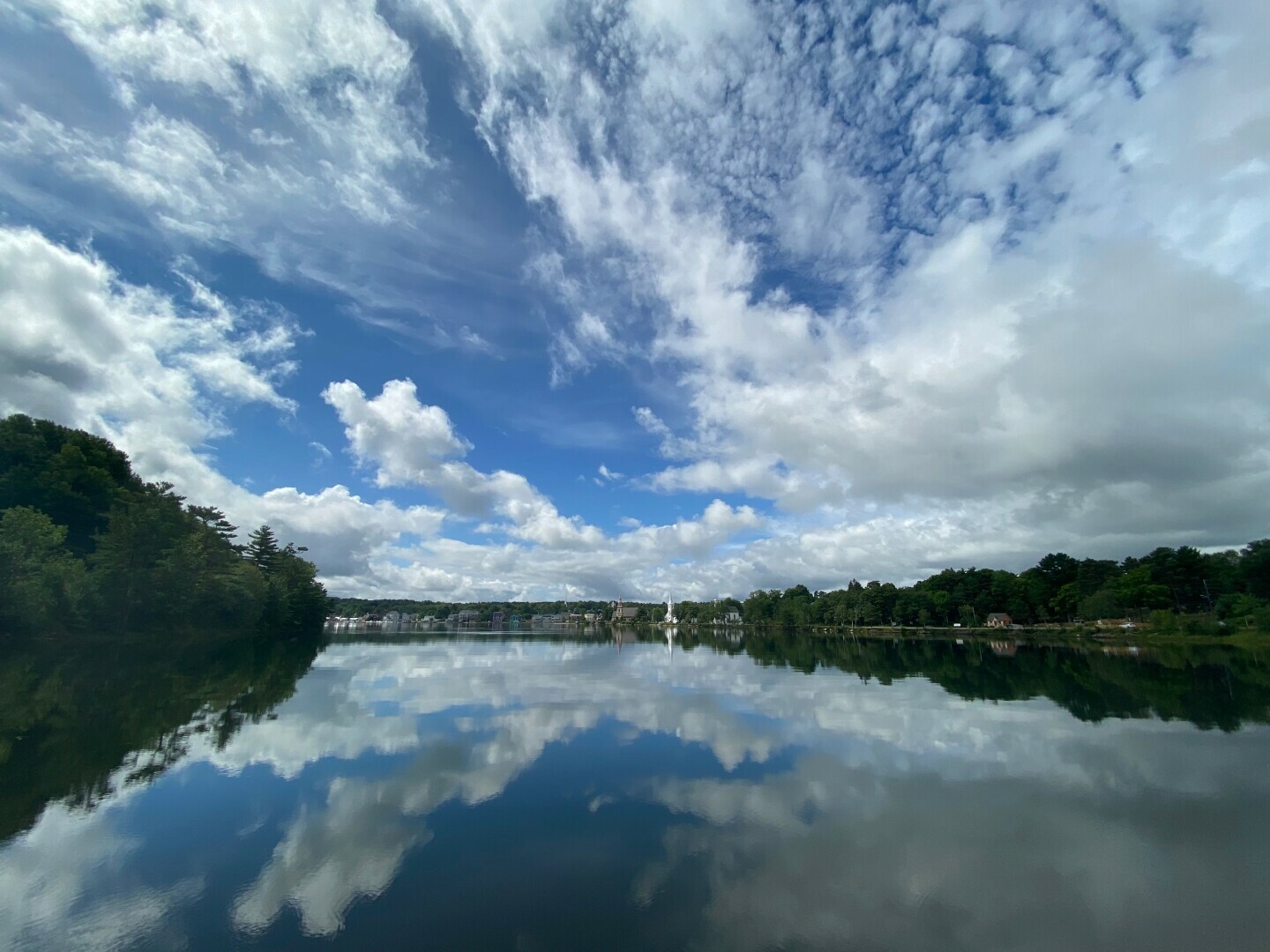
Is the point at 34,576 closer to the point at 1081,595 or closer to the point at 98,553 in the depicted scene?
the point at 98,553

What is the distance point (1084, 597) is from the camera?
92.4 metres

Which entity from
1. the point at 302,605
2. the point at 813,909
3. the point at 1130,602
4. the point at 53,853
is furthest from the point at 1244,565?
the point at 302,605

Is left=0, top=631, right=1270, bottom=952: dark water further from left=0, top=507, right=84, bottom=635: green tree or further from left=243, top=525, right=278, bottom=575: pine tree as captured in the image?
left=243, top=525, right=278, bottom=575: pine tree

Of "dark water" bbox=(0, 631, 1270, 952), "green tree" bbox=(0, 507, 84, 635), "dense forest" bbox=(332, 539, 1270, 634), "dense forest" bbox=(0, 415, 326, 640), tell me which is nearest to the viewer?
"dark water" bbox=(0, 631, 1270, 952)

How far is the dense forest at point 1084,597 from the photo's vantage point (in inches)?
2591

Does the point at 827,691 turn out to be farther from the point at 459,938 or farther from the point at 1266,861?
the point at 459,938

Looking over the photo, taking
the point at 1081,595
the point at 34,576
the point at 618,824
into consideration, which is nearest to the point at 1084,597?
the point at 1081,595

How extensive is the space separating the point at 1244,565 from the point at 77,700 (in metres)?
105

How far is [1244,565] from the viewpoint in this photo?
68.2 m

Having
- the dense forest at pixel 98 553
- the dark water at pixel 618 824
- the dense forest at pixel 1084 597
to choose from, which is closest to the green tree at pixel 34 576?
the dense forest at pixel 98 553

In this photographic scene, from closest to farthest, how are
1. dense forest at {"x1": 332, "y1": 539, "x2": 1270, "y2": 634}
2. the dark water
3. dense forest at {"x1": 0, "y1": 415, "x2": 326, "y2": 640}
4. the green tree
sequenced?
the dark water, the green tree, dense forest at {"x1": 0, "y1": 415, "x2": 326, "y2": 640}, dense forest at {"x1": 332, "y1": 539, "x2": 1270, "y2": 634}

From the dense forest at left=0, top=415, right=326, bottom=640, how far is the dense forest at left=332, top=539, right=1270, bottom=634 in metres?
97.0

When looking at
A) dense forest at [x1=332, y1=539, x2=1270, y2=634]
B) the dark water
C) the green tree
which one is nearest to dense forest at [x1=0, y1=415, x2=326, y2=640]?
the green tree

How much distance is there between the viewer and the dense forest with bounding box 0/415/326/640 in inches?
1384
